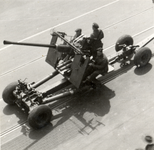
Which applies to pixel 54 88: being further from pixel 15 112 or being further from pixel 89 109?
pixel 15 112

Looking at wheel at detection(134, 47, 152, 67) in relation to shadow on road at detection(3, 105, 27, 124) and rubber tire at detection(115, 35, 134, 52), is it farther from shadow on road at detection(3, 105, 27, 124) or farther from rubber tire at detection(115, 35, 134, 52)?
shadow on road at detection(3, 105, 27, 124)

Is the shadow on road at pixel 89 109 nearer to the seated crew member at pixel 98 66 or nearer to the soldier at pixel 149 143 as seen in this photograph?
the seated crew member at pixel 98 66

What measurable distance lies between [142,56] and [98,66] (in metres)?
2.58

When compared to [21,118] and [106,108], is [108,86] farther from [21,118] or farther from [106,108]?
[21,118]

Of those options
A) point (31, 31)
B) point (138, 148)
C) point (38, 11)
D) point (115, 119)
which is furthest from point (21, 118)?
point (38, 11)

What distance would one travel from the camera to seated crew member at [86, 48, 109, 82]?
11234mm

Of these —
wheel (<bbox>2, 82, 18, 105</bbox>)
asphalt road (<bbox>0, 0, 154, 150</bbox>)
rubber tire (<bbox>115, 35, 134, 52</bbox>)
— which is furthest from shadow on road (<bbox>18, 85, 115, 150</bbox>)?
rubber tire (<bbox>115, 35, 134, 52</bbox>)

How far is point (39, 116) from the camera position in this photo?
1057cm

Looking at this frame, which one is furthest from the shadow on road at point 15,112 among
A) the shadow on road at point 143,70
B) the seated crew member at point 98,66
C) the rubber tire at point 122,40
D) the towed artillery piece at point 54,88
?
the rubber tire at point 122,40

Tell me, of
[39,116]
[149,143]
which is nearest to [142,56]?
[149,143]

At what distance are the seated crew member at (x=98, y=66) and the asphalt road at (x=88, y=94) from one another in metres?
0.98

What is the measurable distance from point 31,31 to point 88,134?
871 cm

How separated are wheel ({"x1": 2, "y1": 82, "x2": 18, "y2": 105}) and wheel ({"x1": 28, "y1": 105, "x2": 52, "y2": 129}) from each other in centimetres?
165

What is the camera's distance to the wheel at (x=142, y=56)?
1276cm
